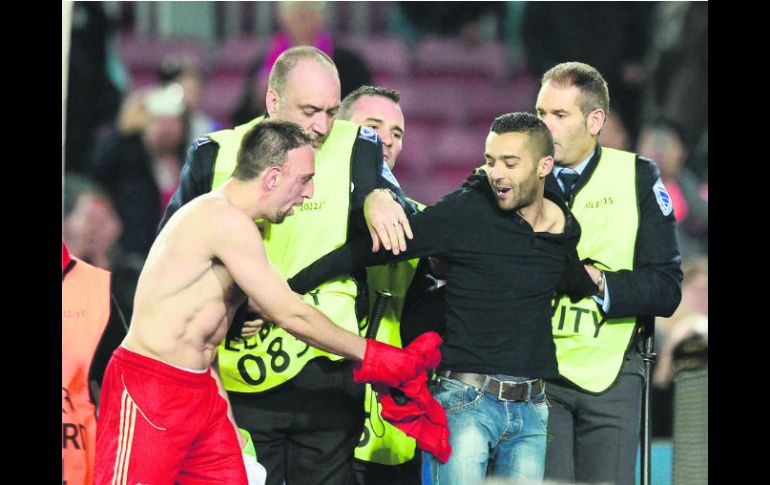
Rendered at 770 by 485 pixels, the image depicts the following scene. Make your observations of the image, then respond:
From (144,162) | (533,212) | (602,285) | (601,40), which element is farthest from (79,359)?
(601,40)

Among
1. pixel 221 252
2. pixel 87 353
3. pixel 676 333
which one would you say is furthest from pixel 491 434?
pixel 676 333

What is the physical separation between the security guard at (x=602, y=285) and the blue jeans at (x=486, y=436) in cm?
26

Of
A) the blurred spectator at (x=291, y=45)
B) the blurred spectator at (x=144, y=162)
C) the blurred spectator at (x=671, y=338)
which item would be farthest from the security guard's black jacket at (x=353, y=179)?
the blurred spectator at (x=671, y=338)

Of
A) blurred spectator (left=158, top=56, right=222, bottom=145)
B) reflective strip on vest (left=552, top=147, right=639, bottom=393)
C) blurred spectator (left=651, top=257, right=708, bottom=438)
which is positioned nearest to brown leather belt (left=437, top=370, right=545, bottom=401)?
reflective strip on vest (left=552, top=147, right=639, bottom=393)

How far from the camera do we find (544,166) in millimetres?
3537

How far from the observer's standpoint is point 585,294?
370 centimetres

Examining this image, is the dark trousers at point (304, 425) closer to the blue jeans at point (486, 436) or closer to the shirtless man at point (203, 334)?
the shirtless man at point (203, 334)

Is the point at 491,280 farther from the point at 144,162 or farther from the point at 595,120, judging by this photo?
the point at 144,162

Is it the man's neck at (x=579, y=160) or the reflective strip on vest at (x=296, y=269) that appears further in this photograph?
the man's neck at (x=579, y=160)

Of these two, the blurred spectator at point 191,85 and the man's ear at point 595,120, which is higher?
the blurred spectator at point 191,85

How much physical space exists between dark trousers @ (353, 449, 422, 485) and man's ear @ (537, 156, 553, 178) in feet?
3.90

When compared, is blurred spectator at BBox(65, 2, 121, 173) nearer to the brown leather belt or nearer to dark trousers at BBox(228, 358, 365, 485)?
dark trousers at BBox(228, 358, 365, 485)

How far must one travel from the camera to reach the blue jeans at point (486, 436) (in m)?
3.37

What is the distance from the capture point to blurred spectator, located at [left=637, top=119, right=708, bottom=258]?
618cm
